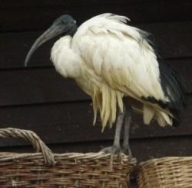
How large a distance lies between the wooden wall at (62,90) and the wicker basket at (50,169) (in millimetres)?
880

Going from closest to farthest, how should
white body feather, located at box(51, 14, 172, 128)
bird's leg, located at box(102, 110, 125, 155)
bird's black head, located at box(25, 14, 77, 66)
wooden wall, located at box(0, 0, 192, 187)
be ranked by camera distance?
bird's leg, located at box(102, 110, 125, 155)
white body feather, located at box(51, 14, 172, 128)
bird's black head, located at box(25, 14, 77, 66)
wooden wall, located at box(0, 0, 192, 187)

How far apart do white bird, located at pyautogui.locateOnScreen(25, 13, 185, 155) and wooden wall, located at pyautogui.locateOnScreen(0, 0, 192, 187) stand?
0.33 meters

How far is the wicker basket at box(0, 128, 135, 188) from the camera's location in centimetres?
351

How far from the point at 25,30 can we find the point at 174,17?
60cm

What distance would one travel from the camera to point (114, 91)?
4.14 metres

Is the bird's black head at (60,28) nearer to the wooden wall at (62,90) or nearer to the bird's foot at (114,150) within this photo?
the wooden wall at (62,90)

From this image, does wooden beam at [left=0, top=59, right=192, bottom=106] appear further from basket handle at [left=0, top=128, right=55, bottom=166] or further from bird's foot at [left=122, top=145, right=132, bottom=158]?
basket handle at [left=0, top=128, right=55, bottom=166]

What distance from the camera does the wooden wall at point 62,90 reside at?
4.60m

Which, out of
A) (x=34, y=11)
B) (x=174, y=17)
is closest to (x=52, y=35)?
(x=34, y=11)

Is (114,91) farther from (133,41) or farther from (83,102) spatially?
(83,102)

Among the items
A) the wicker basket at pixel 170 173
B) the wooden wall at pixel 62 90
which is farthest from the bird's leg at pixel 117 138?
the wooden wall at pixel 62 90

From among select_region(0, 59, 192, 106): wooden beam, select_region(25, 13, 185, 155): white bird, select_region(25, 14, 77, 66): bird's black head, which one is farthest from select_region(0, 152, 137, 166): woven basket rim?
select_region(0, 59, 192, 106): wooden beam

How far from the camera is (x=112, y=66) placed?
4.11 meters

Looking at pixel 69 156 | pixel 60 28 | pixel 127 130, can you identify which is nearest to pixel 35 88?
pixel 60 28
